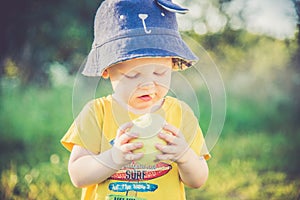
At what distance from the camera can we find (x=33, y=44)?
2.03 meters

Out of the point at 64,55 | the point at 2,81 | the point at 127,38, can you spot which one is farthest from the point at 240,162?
the point at 127,38

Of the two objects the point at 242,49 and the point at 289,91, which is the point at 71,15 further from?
the point at 289,91

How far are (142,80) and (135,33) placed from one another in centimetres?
9

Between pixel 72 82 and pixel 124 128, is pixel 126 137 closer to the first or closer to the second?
pixel 124 128

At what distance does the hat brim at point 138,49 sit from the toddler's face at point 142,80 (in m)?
0.02

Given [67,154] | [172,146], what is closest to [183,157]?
[172,146]

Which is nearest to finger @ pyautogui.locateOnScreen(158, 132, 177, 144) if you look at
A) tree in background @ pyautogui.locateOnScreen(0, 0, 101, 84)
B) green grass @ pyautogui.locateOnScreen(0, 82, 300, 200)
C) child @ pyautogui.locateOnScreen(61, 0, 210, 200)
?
child @ pyautogui.locateOnScreen(61, 0, 210, 200)

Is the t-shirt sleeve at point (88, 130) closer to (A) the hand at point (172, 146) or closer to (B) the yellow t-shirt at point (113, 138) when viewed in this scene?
(B) the yellow t-shirt at point (113, 138)

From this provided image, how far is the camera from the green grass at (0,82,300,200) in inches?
72.4

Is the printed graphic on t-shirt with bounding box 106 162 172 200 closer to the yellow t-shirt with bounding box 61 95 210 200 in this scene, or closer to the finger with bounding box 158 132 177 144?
the yellow t-shirt with bounding box 61 95 210 200

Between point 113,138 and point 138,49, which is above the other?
point 138,49

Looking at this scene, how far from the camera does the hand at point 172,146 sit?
99cm

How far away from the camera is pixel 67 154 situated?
74.7 inches

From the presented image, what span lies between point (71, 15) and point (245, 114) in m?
0.69
